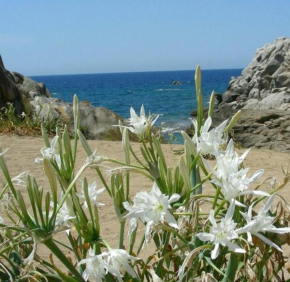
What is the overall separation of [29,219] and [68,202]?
21cm

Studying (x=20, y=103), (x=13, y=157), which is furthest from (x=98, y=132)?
(x=13, y=157)

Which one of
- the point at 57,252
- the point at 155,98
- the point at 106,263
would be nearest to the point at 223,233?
the point at 106,263

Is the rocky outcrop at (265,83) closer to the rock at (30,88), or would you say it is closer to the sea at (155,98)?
the sea at (155,98)

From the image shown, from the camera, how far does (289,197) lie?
5.62 m

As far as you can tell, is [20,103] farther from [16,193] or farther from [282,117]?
[16,193]

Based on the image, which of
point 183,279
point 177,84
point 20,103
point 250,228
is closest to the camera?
point 250,228

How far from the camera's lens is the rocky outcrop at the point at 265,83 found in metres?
25.0

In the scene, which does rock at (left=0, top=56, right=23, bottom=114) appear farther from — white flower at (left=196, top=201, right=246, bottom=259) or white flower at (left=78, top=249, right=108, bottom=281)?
white flower at (left=196, top=201, right=246, bottom=259)

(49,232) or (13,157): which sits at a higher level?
(49,232)

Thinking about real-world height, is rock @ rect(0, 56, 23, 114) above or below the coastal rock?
above

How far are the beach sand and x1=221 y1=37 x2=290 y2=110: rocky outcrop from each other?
14098 mm

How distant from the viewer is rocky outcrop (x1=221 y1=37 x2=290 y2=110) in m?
25.0

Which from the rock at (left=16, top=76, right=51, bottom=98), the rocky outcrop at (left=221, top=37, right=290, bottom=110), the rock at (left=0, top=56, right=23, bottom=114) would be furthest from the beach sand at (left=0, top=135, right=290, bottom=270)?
the rocky outcrop at (left=221, top=37, right=290, bottom=110)

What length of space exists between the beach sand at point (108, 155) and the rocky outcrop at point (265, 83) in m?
14.1
